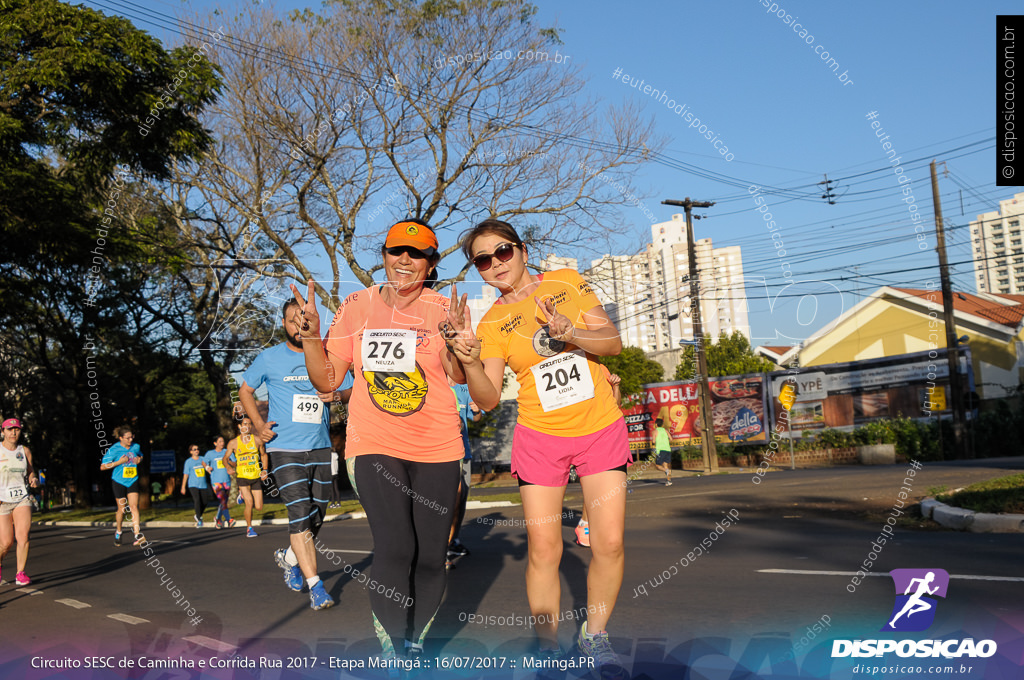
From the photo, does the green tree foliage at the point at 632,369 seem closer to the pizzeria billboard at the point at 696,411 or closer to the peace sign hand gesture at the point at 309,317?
the pizzeria billboard at the point at 696,411

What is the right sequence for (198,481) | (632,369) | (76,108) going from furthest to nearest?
1. (632,369)
2. (198,481)
3. (76,108)

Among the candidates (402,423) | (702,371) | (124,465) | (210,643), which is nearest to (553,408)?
(402,423)

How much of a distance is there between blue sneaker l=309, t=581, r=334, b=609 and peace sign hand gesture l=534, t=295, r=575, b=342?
313 centimetres

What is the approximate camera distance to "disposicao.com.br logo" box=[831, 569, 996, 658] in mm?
3613

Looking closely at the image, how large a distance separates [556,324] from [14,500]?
786cm

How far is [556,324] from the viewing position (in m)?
3.48

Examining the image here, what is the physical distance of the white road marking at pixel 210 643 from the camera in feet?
14.8

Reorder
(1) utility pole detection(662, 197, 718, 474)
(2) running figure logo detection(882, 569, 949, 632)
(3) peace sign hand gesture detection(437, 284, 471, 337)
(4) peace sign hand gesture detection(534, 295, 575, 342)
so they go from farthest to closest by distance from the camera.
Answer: (1) utility pole detection(662, 197, 718, 474)
(2) running figure logo detection(882, 569, 949, 632)
(4) peace sign hand gesture detection(534, 295, 575, 342)
(3) peace sign hand gesture detection(437, 284, 471, 337)

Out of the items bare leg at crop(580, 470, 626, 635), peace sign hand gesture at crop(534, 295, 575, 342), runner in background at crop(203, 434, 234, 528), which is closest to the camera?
peace sign hand gesture at crop(534, 295, 575, 342)

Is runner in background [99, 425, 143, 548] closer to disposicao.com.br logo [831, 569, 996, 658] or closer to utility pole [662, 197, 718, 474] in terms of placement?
disposicao.com.br logo [831, 569, 996, 658]

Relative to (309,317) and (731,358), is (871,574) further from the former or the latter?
(731,358)

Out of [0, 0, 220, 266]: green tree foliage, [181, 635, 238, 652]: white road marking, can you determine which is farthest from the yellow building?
[181, 635, 238, 652]: white road marking

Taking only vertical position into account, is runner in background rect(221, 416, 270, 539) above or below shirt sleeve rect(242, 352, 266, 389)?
below

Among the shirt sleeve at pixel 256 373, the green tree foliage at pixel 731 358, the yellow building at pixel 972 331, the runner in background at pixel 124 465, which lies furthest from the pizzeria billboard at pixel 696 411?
the shirt sleeve at pixel 256 373
